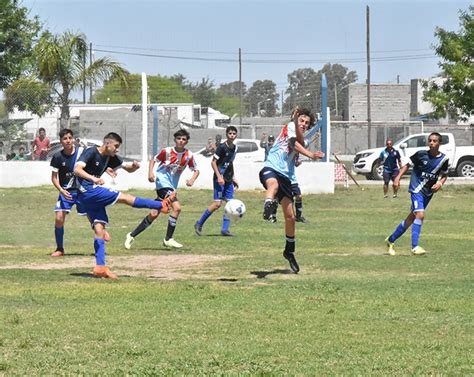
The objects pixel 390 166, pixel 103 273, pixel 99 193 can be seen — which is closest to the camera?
pixel 103 273

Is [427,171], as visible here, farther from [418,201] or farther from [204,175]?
[204,175]

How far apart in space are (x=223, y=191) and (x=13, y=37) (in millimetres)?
28743

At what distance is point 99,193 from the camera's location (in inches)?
523

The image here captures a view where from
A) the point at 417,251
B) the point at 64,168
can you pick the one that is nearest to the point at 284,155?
the point at 417,251

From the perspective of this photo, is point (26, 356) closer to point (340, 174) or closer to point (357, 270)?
point (357, 270)

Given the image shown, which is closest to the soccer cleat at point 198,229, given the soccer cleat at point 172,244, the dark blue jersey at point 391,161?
the soccer cleat at point 172,244

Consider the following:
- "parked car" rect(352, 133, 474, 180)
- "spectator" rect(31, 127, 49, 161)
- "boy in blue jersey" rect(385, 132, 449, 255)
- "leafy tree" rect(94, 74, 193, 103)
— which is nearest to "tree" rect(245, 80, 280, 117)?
"parked car" rect(352, 133, 474, 180)

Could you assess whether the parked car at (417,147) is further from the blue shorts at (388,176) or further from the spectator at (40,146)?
the spectator at (40,146)

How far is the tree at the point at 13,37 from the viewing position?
45.5 metres

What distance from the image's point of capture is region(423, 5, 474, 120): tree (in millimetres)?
38406

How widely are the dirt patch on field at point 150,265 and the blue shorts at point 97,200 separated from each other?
756 millimetres

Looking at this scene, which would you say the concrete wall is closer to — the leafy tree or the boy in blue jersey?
the leafy tree

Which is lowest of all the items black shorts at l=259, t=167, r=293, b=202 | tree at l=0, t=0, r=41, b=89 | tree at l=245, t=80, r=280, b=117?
black shorts at l=259, t=167, r=293, b=202

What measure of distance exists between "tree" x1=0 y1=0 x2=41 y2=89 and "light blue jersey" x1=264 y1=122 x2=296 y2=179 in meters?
33.1
